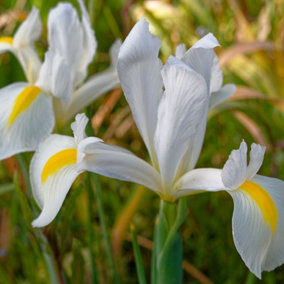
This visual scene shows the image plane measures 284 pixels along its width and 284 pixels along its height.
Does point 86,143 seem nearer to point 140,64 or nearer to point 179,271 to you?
point 140,64

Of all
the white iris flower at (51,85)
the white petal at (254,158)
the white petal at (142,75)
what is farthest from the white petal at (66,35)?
the white petal at (254,158)

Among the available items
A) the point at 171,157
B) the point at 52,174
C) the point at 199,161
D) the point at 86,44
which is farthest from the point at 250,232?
the point at 199,161

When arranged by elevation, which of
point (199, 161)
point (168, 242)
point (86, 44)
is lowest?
point (199, 161)

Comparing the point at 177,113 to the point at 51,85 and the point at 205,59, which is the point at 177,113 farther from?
the point at 51,85

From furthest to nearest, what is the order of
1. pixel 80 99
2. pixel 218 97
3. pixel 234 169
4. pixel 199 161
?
pixel 199 161 < pixel 80 99 < pixel 218 97 < pixel 234 169

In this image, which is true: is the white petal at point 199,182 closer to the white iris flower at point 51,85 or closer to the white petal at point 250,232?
the white petal at point 250,232

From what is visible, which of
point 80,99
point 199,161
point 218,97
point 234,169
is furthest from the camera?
point 199,161

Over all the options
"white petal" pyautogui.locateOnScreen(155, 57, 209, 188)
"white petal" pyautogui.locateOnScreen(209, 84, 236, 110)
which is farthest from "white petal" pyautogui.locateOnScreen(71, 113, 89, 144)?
"white petal" pyautogui.locateOnScreen(209, 84, 236, 110)

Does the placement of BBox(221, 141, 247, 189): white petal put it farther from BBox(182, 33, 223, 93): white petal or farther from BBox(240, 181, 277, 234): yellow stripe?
BBox(182, 33, 223, 93): white petal
